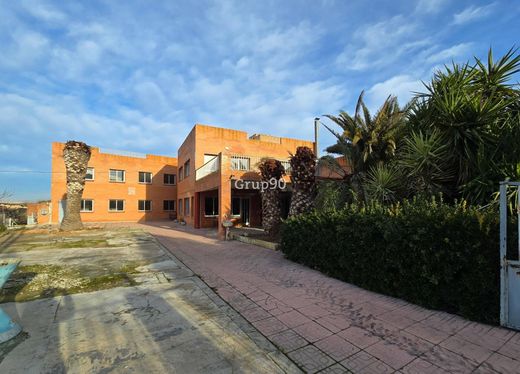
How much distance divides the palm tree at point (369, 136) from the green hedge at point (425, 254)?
8.11 ft

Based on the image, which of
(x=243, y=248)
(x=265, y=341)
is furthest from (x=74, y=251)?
(x=265, y=341)

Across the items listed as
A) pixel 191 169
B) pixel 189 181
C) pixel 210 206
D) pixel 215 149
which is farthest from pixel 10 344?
pixel 189 181

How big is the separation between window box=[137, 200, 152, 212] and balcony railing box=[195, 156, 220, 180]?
13.4 m

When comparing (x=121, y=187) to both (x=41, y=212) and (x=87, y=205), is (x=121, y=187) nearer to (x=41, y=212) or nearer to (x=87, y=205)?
(x=87, y=205)

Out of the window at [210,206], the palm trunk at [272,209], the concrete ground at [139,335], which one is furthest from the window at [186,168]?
the concrete ground at [139,335]

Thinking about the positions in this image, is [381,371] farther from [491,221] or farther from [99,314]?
[99,314]

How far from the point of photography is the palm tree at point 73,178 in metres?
16.6

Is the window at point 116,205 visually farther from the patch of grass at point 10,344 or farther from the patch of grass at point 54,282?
the patch of grass at point 10,344

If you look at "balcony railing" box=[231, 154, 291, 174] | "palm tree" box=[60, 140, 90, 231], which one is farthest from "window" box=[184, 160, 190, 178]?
"balcony railing" box=[231, 154, 291, 174]

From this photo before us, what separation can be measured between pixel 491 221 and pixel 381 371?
2.47 meters

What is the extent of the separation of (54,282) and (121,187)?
75.8 ft

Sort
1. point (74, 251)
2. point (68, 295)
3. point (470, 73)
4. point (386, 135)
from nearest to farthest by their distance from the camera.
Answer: point (68, 295) → point (470, 73) → point (386, 135) → point (74, 251)

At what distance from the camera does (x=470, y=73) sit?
6.12 m

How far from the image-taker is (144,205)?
27891 mm
